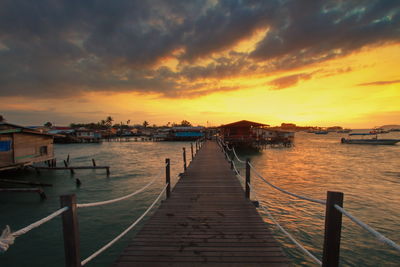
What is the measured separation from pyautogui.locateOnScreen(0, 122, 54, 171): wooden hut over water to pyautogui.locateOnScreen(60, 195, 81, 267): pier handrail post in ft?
62.8

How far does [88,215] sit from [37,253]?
299cm

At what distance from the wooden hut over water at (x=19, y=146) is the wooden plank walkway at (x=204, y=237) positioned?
17858 millimetres

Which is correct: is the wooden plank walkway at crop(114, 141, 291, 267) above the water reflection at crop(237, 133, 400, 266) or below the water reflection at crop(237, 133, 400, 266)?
above

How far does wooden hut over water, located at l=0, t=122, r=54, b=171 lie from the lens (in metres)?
15.8

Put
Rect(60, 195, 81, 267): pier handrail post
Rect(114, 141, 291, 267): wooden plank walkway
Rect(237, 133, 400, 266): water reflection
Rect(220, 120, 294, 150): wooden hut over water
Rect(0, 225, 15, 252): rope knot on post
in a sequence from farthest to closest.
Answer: Rect(220, 120, 294, 150): wooden hut over water
Rect(237, 133, 400, 266): water reflection
Rect(114, 141, 291, 267): wooden plank walkway
Rect(60, 195, 81, 267): pier handrail post
Rect(0, 225, 15, 252): rope knot on post

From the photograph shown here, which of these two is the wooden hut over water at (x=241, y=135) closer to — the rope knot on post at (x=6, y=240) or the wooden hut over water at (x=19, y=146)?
the wooden hut over water at (x=19, y=146)

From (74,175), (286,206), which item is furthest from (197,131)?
(286,206)

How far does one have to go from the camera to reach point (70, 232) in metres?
2.56

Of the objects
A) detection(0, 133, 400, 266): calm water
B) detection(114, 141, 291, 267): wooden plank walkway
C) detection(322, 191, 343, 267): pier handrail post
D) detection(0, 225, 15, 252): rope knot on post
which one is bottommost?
detection(0, 133, 400, 266): calm water

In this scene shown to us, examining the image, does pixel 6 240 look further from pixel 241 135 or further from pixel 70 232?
pixel 241 135

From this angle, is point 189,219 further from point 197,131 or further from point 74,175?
point 197,131

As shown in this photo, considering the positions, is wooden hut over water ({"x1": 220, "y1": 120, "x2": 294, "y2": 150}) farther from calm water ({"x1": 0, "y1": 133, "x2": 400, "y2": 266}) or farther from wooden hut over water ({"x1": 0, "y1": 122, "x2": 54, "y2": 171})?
wooden hut over water ({"x1": 0, "y1": 122, "x2": 54, "y2": 171})

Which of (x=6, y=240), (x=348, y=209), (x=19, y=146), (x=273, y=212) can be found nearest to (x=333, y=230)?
(x=6, y=240)

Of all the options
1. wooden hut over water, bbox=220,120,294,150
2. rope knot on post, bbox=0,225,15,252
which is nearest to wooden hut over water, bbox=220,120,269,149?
wooden hut over water, bbox=220,120,294,150
